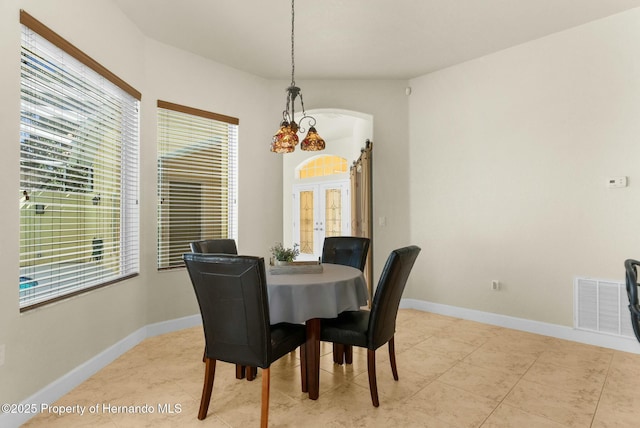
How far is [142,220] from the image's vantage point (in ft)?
11.5

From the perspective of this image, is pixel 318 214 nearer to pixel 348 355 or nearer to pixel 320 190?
pixel 320 190

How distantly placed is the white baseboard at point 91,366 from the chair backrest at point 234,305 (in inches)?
46.1

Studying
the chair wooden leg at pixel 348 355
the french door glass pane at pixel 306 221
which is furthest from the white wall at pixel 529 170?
the french door glass pane at pixel 306 221

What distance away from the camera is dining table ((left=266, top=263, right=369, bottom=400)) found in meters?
2.19

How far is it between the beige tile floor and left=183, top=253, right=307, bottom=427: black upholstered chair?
0.33m

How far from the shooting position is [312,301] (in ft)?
7.24

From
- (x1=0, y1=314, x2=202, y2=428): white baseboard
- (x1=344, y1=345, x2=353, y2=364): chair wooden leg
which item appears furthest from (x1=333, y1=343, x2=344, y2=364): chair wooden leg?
(x1=0, y1=314, x2=202, y2=428): white baseboard

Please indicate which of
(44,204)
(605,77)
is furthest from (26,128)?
(605,77)

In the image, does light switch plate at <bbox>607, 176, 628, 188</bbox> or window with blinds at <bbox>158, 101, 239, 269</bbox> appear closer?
light switch plate at <bbox>607, 176, 628, 188</bbox>

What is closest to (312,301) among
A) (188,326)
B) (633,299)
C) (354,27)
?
(633,299)

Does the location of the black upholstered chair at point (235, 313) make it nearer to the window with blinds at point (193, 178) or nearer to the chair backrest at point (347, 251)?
the chair backrest at point (347, 251)

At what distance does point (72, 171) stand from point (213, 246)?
119 cm

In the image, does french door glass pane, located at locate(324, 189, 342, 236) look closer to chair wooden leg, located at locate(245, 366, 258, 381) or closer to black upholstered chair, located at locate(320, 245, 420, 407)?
chair wooden leg, located at locate(245, 366, 258, 381)

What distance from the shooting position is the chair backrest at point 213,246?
114 inches
